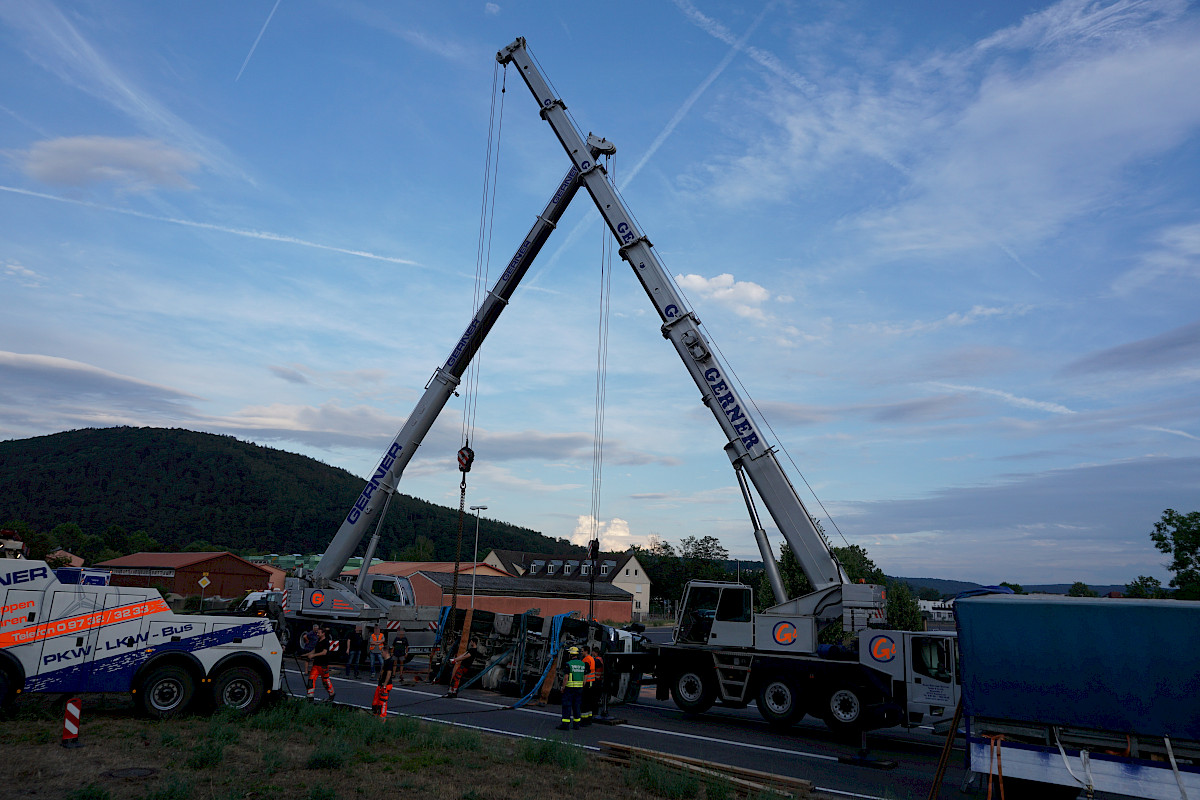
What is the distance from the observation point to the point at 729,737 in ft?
47.0

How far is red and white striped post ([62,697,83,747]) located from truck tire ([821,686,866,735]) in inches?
508

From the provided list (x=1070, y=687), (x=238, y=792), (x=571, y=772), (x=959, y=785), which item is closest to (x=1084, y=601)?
(x=1070, y=687)

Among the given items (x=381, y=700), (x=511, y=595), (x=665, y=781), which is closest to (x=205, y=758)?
(x=381, y=700)

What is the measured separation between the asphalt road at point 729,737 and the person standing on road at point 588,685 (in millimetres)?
335

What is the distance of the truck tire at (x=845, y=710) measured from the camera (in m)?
14.3

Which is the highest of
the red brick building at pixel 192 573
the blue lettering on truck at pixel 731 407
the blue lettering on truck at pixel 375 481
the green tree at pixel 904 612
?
the blue lettering on truck at pixel 731 407

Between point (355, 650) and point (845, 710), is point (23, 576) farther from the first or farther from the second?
point (845, 710)

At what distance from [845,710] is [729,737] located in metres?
2.42

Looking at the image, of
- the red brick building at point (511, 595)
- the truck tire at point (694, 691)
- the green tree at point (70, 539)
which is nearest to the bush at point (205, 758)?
the truck tire at point (694, 691)

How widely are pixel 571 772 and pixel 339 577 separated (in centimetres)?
1689

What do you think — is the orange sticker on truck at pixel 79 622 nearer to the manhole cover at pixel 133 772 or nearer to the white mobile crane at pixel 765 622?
the manhole cover at pixel 133 772

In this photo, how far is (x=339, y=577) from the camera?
24.9 m

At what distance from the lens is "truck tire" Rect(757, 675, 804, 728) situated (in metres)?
15.1

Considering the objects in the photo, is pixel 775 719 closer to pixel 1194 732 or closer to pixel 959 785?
pixel 959 785
